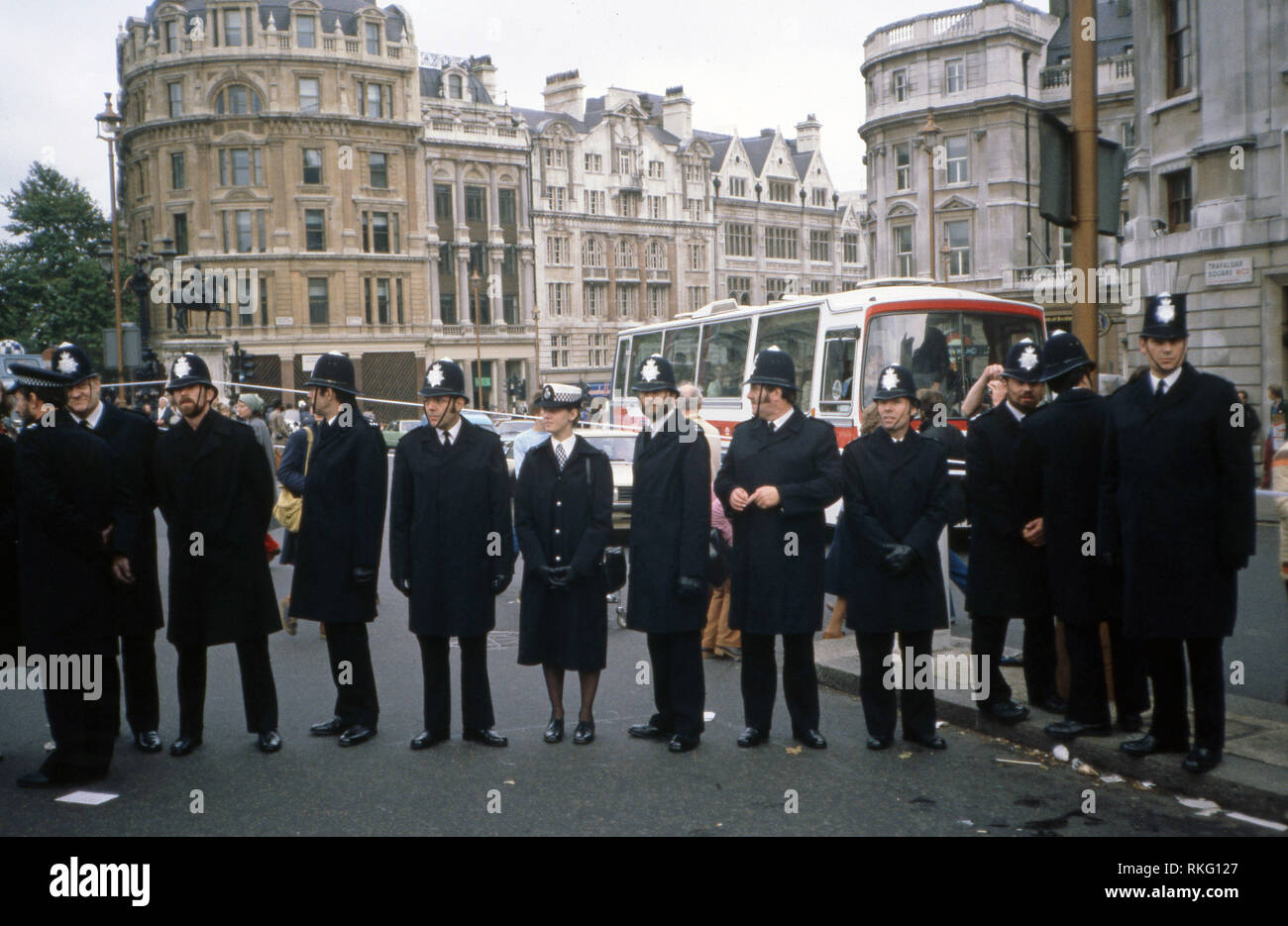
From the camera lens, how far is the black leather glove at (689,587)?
21.7 feet

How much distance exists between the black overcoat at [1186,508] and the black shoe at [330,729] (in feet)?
13.9

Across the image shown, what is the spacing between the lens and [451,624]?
267 inches

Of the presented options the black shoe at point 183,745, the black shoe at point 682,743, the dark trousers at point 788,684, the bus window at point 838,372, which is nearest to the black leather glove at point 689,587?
the dark trousers at point 788,684

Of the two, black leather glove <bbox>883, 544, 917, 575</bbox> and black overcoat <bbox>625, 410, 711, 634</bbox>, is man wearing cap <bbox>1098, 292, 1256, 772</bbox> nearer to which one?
black leather glove <bbox>883, 544, 917, 575</bbox>

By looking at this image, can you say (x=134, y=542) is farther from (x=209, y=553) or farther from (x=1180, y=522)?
(x=1180, y=522)

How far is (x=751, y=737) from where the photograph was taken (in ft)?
21.8

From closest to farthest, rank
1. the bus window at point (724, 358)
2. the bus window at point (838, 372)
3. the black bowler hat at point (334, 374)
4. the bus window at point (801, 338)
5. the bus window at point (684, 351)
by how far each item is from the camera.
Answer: the black bowler hat at point (334, 374)
the bus window at point (838, 372)
the bus window at point (801, 338)
the bus window at point (724, 358)
the bus window at point (684, 351)

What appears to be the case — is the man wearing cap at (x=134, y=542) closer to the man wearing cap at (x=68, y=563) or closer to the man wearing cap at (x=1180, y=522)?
the man wearing cap at (x=68, y=563)

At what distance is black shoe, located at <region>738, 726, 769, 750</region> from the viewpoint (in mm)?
6609

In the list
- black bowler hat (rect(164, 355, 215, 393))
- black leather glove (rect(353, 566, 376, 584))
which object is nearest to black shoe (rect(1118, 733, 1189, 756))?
black leather glove (rect(353, 566, 376, 584))

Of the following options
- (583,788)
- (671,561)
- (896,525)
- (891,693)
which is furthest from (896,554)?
(583,788)

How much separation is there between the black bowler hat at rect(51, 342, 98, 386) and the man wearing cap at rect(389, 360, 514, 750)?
1733 mm

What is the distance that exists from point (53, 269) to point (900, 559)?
68444 mm
